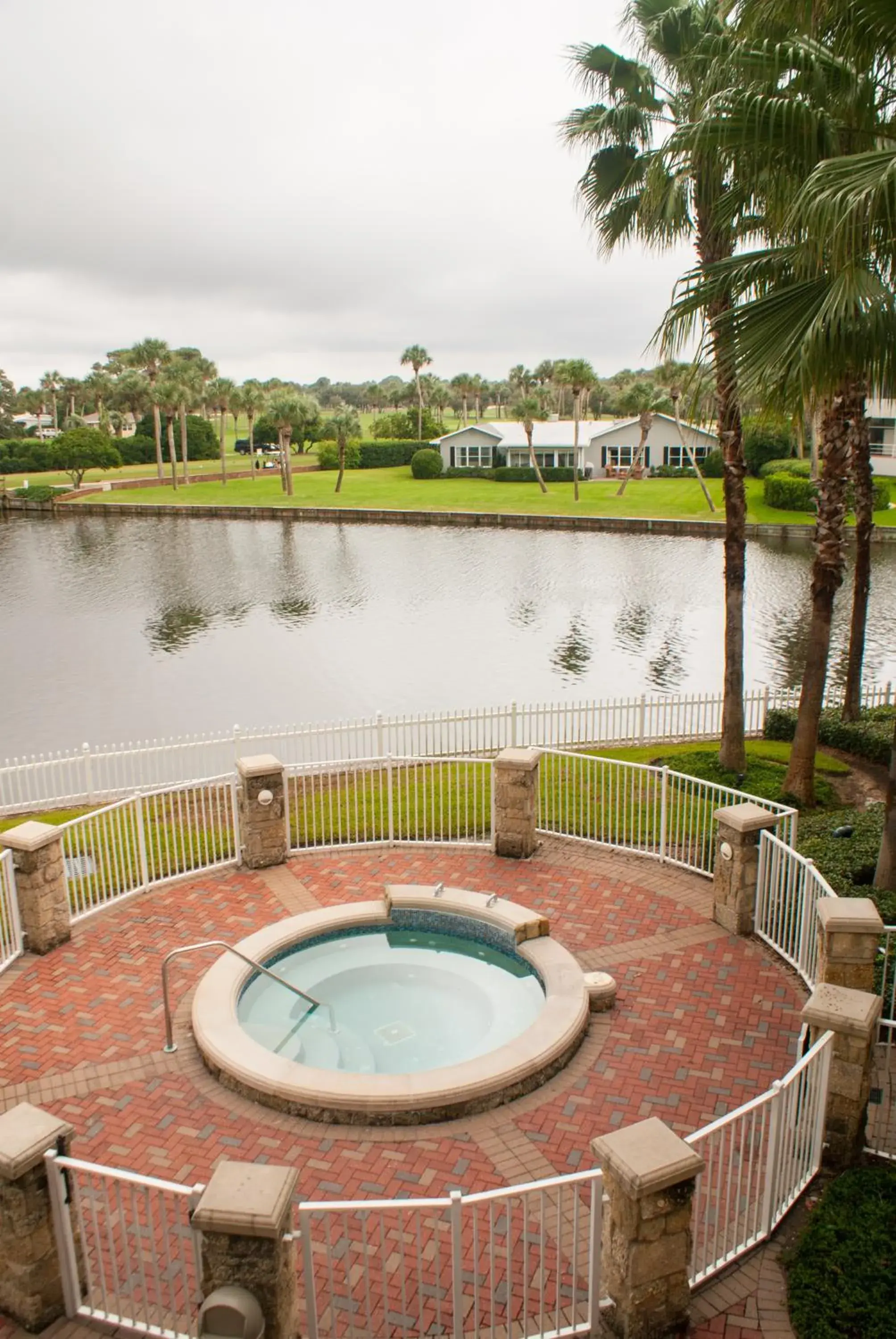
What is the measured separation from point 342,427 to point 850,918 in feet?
250

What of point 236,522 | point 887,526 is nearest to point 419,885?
point 887,526

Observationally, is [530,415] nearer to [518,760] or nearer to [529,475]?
[529,475]

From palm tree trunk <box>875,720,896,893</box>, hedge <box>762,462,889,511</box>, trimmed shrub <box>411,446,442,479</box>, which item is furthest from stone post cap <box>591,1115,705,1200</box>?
trimmed shrub <box>411,446,442,479</box>

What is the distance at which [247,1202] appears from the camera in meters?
5.12

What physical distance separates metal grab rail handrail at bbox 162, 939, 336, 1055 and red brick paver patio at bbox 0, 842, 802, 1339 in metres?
0.13

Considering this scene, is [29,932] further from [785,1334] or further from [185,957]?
[785,1334]

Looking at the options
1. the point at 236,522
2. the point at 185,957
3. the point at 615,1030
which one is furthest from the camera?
the point at 236,522

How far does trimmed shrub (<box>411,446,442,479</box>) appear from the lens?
269 ft

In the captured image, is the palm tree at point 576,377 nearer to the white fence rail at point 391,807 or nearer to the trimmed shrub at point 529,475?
the trimmed shrub at point 529,475

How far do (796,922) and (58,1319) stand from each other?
7429 mm

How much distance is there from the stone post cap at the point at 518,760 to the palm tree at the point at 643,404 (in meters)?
57.1

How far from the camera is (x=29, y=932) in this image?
10.4 meters

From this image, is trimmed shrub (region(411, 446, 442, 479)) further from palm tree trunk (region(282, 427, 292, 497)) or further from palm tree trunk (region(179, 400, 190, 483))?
palm tree trunk (region(179, 400, 190, 483))

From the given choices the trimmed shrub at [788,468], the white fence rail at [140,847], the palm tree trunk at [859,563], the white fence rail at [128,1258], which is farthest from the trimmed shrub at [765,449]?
the white fence rail at [128,1258]
